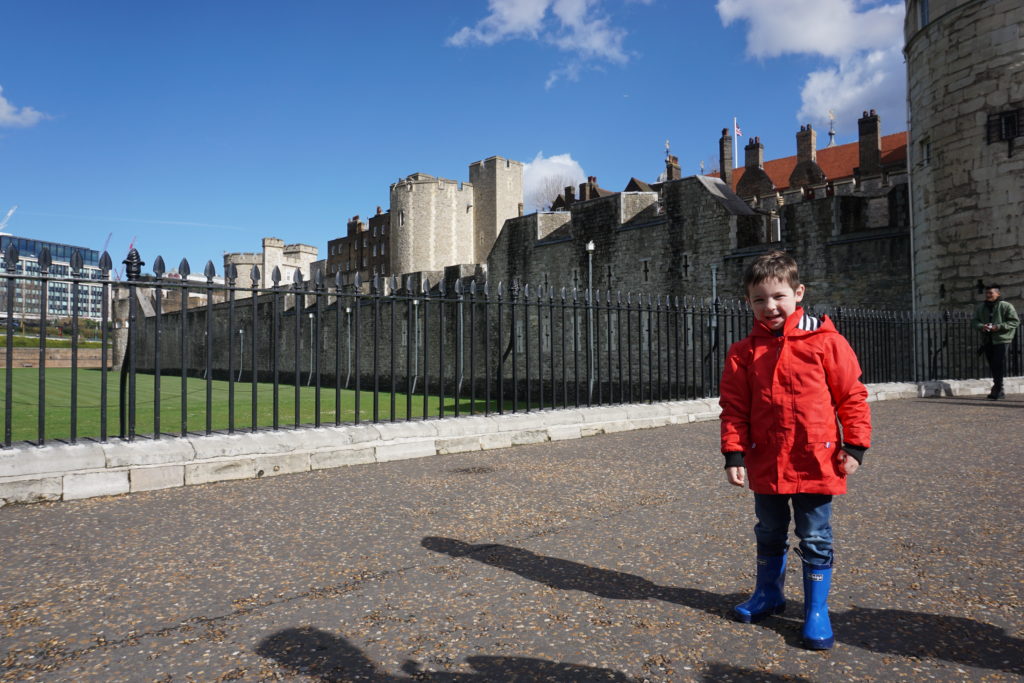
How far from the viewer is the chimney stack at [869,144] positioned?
36759 mm

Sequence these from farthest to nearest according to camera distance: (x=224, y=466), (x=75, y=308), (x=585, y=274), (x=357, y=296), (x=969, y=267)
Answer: (x=585, y=274) → (x=969, y=267) → (x=357, y=296) → (x=224, y=466) → (x=75, y=308)

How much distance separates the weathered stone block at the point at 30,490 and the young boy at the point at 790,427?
4.17 m

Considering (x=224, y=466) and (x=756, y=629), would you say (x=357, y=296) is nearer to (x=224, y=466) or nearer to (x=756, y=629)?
(x=224, y=466)

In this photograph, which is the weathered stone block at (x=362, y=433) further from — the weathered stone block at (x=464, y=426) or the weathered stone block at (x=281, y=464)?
the weathered stone block at (x=464, y=426)

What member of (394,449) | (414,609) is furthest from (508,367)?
(414,609)

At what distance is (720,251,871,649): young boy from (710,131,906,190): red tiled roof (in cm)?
4124

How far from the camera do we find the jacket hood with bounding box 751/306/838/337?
2521 mm

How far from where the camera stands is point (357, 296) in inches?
232

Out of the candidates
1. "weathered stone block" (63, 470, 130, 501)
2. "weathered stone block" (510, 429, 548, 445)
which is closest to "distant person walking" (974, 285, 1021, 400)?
"weathered stone block" (510, 429, 548, 445)

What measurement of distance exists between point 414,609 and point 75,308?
10.8 ft

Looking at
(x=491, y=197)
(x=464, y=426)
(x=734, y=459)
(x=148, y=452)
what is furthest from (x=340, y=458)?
(x=491, y=197)

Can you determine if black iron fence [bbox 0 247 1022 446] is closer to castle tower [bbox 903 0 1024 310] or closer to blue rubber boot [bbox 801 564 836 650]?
castle tower [bbox 903 0 1024 310]

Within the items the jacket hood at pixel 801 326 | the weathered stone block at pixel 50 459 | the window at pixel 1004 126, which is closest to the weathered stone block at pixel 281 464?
the weathered stone block at pixel 50 459

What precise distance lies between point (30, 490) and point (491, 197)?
173ft
